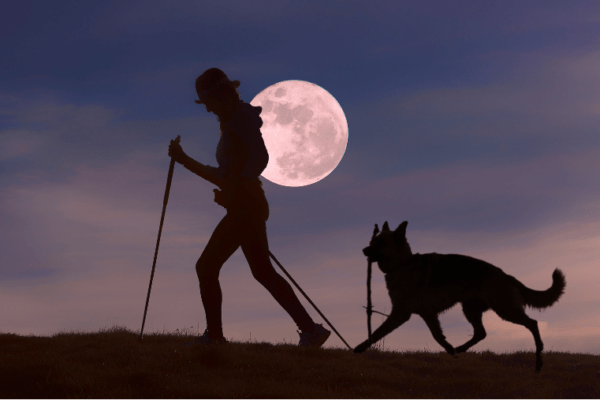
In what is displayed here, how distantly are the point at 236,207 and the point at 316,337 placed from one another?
2.14 meters

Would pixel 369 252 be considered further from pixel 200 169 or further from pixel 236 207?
pixel 200 169

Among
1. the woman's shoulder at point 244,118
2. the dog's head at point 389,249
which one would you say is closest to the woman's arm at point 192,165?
the woman's shoulder at point 244,118

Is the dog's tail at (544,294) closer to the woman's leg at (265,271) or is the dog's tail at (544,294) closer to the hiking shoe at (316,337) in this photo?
the hiking shoe at (316,337)

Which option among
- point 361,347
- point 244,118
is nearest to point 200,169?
point 244,118

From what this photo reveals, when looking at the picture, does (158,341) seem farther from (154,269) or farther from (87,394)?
(87,394)

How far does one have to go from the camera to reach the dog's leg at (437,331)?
7.31 metres

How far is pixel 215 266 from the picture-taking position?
24.9 feet

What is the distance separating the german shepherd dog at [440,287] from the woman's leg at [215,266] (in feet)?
6.22

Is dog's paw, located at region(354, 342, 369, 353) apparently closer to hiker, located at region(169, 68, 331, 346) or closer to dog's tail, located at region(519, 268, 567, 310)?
hiker, located at region(169, 68, 331, 346)

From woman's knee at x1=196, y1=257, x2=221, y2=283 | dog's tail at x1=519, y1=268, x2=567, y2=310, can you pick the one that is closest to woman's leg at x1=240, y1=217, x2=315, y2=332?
woman's knee at x1=196, y1=257, x2=221, y2=283

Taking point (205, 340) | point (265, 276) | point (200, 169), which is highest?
point (200, 169)

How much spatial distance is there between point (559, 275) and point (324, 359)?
339cm

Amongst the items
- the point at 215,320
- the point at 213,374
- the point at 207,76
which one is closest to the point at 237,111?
the point at 207,76

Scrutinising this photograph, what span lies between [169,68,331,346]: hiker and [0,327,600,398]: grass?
570mm
